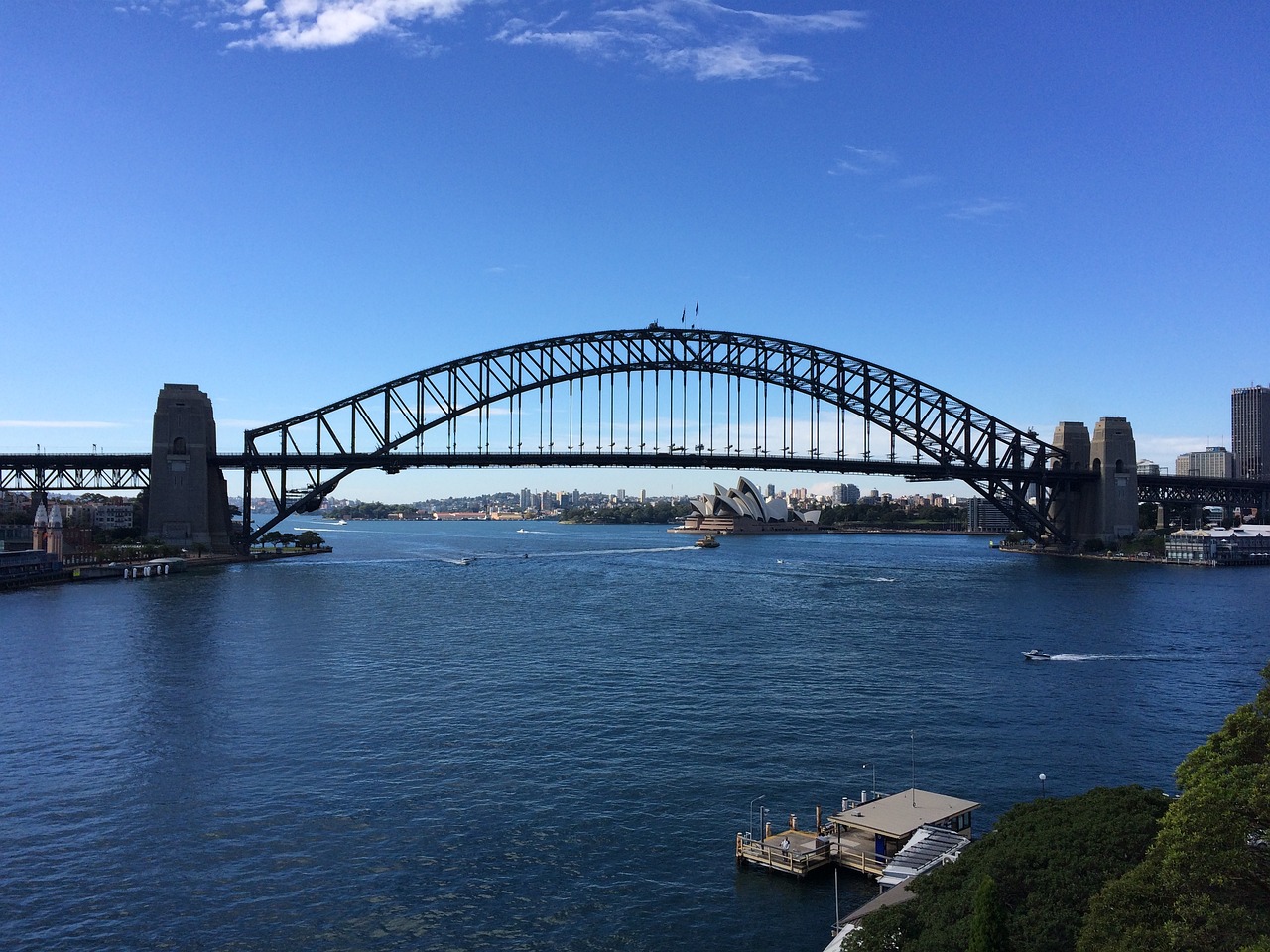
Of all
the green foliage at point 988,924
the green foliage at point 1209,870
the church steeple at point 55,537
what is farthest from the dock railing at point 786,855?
the church steeple at point 55,537

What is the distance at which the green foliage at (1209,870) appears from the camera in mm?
9547

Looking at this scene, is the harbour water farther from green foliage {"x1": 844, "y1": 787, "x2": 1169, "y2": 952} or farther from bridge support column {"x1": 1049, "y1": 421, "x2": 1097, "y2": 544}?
bridge support column {"x1": 1049, "y1": 421, "x2": 1097, "y2": 544}

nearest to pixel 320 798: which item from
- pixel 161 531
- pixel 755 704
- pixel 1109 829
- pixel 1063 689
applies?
pixel 755 704

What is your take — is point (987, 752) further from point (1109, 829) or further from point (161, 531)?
point (161, 531)

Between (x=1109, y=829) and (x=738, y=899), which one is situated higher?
(x=1109, y=829)

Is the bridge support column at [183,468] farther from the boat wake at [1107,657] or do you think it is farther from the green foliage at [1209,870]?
the green foliage at [1209,870]

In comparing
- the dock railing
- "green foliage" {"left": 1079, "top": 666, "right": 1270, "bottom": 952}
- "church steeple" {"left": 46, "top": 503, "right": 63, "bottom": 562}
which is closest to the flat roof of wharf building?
the dock railing

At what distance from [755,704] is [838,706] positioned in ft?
8.56

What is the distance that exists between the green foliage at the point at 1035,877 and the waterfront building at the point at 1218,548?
89.7 metres

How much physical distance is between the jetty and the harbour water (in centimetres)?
44

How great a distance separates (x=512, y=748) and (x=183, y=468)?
67618 mm

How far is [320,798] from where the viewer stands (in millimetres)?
21312

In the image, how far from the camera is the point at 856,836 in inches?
753

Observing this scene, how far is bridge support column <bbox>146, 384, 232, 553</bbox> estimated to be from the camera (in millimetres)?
81750
